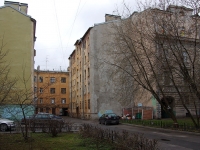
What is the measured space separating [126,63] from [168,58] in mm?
4022

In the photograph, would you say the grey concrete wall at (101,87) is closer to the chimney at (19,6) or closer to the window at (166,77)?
the chimney at (19,6)

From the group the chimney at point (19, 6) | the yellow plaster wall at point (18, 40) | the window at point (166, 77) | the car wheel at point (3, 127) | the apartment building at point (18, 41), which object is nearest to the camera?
the car wheel at point (3, 127)

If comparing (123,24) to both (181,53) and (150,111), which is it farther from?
(150,111)

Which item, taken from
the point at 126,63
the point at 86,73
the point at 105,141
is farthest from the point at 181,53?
the point at 86,73

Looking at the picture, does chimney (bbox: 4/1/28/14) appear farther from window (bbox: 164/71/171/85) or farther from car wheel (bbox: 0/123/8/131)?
window (bbox: 164/71/171/85)

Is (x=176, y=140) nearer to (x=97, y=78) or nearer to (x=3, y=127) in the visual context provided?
(x=3, y=127)

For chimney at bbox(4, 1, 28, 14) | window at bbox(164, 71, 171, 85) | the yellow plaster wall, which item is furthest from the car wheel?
chimney at bbox(4, 1, 28, 14)

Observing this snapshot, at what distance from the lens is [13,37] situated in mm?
31797

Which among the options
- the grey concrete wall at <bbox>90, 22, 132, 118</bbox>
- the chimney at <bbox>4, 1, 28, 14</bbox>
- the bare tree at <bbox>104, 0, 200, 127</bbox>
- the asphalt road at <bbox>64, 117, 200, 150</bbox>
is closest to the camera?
the asphalt road at <bbox>64, 117, 200, 150</bbox>

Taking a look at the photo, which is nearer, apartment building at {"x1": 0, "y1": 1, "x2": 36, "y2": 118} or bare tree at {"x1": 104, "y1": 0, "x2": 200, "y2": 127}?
bare tree at {"x1": 104, "y1": 0, "x2": 200, "y2": 127}

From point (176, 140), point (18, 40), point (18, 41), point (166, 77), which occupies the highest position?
point (18, 40)

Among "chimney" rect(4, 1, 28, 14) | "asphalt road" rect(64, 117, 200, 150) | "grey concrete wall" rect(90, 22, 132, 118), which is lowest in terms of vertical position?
"asphalt road" rect(64, 117, 200, 150)

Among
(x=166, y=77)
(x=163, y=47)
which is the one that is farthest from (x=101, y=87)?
(x=163, y=47)

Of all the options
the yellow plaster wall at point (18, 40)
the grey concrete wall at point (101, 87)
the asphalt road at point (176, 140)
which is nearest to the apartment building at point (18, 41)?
the yellow plaster wall at point (18, 40)
